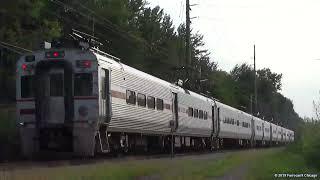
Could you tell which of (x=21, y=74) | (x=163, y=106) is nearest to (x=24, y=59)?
(x=21, y=74)

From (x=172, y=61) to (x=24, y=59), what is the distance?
4364 cm

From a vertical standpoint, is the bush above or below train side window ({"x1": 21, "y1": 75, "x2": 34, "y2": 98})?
below

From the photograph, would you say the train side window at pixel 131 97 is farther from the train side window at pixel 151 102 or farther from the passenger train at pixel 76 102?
the train side window at pixel 151 102

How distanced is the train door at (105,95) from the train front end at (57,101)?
418 millimetres

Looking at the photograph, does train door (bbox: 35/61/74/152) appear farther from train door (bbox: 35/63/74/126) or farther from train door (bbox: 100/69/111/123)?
train door (bbox: 100/69/111/123)

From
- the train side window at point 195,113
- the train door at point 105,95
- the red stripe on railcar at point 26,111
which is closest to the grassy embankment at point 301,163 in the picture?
the train door at point 105,95

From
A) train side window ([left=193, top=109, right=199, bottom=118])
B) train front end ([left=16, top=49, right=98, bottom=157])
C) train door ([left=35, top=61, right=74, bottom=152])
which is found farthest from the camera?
train side window ([left=193, top=109, right=199, bottom=118])

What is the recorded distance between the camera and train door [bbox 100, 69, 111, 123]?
63.8 ft

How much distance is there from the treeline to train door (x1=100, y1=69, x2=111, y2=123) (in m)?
14.2

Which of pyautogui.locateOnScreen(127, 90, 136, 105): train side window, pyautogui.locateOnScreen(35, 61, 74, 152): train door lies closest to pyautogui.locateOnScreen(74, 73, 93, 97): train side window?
pyautogui.locateOnScreen(35, 61, 74, 152): train door

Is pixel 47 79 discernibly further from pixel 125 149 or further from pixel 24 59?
pixel 125 149

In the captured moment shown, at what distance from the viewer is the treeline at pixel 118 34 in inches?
1486

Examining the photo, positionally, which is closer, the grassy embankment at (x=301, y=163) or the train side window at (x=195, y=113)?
the grassy embankment at (x=301, y=163)

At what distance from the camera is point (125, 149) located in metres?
23.1
